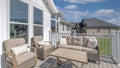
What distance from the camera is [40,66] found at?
4254 mm

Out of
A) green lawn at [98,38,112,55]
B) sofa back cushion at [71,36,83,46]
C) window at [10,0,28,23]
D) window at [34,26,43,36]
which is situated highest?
window at [10,0,28,23]

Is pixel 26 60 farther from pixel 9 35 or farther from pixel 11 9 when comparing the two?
pixel 11 9

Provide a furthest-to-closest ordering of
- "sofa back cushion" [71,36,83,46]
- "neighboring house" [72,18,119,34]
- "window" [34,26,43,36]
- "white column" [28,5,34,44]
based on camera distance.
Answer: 1. "neighboring house" [72,18,119,34]
2. "window" [34,26,43,36]
3. "sofa back cushion" [71,36,83,46]
4. "white column" [28,5,34,44]

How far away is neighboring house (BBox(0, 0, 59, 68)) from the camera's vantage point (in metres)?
3.82

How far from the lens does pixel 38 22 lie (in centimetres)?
634

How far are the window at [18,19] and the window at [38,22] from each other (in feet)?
2.88

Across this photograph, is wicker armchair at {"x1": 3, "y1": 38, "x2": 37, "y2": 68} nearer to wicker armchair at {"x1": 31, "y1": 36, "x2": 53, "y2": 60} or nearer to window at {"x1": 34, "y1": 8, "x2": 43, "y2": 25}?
wicker armchair at {"x1": 31, "y1": 36, "x2": 53, "y2": 60}

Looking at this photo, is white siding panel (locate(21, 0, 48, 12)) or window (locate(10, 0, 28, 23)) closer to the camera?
window (locate(10, 0, 28, 23))

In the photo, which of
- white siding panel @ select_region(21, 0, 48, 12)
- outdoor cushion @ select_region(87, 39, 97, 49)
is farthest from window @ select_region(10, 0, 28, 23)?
outdoor cushion @ select_region(87, 39, 97, 49)

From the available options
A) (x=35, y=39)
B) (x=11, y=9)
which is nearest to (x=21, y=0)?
(x=11, y=9)

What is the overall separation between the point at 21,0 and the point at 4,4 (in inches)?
38.1

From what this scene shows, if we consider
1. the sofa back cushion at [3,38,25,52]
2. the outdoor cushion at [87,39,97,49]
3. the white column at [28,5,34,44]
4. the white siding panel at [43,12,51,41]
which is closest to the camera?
the sofa back cushion at [3,38,25,52]

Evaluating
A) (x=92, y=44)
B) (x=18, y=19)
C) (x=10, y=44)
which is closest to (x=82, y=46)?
(x=92, y=44)

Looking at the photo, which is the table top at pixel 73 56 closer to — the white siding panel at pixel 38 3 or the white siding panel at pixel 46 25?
the white siding panel at pixel 38 3
